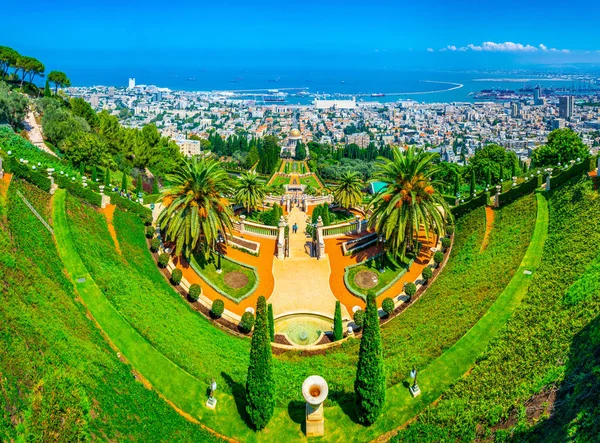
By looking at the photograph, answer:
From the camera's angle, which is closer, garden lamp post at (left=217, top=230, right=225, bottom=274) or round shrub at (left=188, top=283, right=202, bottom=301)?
round shrub at (left=188, top=283, right=202, bottom=301)

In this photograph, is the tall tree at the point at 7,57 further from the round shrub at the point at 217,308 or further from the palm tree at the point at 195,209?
the round shrub at the point at 217,308

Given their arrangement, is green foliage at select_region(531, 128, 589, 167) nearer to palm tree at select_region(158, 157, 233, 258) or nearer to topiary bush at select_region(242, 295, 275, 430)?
palm tree at select_region(158, 157, 233, 258)

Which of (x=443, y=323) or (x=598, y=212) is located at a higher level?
(x=598, y=212)

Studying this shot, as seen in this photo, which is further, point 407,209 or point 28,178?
point 407,209

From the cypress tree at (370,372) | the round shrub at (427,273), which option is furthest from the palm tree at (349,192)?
the cypress tree at (370,372)

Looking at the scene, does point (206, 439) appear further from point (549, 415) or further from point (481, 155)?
point (481, 155)

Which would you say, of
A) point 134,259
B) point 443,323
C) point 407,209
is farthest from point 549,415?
point 134,259

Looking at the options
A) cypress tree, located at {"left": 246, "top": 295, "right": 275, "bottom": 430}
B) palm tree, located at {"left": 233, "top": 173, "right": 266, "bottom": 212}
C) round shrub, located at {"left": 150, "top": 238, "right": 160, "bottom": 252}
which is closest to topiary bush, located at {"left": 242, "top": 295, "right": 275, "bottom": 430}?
cypress tree, located at {"left": 246, "top": 295, "right": 275, "bottom": 430}
